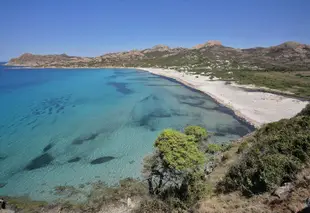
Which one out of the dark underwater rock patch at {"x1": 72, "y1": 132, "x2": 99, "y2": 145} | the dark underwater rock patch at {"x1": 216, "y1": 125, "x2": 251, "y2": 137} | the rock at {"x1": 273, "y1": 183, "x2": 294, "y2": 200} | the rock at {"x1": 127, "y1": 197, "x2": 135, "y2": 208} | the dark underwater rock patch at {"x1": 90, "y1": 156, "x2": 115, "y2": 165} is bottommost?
the dark underwater rock patch at {"x1": 72, "y1": 132, "x2": 99, "y2": 145}

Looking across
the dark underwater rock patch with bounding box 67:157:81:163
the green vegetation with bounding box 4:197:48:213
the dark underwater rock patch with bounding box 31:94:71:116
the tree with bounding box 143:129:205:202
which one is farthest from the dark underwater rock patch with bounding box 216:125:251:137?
the dark underwater rock patch with bounding box 31:94:71:116

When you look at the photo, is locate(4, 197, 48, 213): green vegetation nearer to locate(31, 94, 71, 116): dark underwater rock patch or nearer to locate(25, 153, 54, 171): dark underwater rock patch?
locate(25, 153, 54, 171): dark underwater rock patch

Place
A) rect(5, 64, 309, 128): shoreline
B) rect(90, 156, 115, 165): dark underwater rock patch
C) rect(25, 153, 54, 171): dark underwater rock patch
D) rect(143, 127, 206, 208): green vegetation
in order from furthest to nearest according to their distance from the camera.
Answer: rect(5, 64, 309, 128): shoreline → rect(90, 156, 115, 165): dark underwater rock patch → rect(25, 153, 54, 171): dark underwater rock patch → rect(143, 127, 206, 208): green vegetation

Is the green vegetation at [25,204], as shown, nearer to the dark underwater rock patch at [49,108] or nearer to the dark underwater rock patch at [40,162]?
the dark underwater rock patch at [40,162]

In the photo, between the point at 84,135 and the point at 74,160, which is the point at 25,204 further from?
the point at 84,135

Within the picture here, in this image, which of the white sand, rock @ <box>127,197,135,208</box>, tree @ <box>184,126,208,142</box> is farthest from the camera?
the white sand

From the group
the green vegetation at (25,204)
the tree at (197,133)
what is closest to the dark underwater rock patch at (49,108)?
Result: the green vegetation at (25,204)

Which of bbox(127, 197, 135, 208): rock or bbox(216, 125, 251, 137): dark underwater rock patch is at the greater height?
bbox(127, 197, 135, 208): rock
